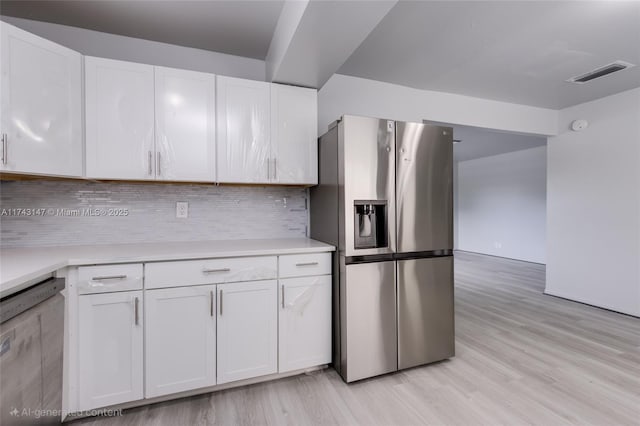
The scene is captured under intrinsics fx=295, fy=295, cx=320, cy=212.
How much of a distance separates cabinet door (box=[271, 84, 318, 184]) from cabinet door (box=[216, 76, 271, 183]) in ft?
0.20

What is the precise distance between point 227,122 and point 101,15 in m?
1.08

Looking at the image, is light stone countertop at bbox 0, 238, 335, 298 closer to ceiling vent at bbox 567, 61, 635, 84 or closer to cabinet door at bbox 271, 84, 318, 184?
cabinet door at bbox 271, 84, 318, 184

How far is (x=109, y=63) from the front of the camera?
1917 millimetres

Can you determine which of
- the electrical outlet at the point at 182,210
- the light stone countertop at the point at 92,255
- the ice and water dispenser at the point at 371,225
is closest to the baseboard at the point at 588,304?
the ice and water dispenser at the point at 371,225

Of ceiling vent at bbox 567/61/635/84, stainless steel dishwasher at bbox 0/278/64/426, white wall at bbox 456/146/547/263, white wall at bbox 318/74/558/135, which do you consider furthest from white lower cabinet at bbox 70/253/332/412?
white wall at bbox 456/146/547/263

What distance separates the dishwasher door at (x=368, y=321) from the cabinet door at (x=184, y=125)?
1283mm

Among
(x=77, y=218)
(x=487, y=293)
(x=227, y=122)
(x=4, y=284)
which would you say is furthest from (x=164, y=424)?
(x=487, y=293)

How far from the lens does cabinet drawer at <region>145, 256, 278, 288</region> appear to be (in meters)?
1.76

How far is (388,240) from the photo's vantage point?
212cm

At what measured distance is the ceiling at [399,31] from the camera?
5.99 ft

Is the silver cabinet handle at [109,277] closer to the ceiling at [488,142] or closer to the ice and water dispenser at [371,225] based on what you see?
the ice and water dispenser at [371,225]

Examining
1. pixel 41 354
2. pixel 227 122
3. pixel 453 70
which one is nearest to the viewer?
pixel 41 354

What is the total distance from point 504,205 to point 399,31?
631 centimetres

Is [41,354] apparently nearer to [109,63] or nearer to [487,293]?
[109,63]
